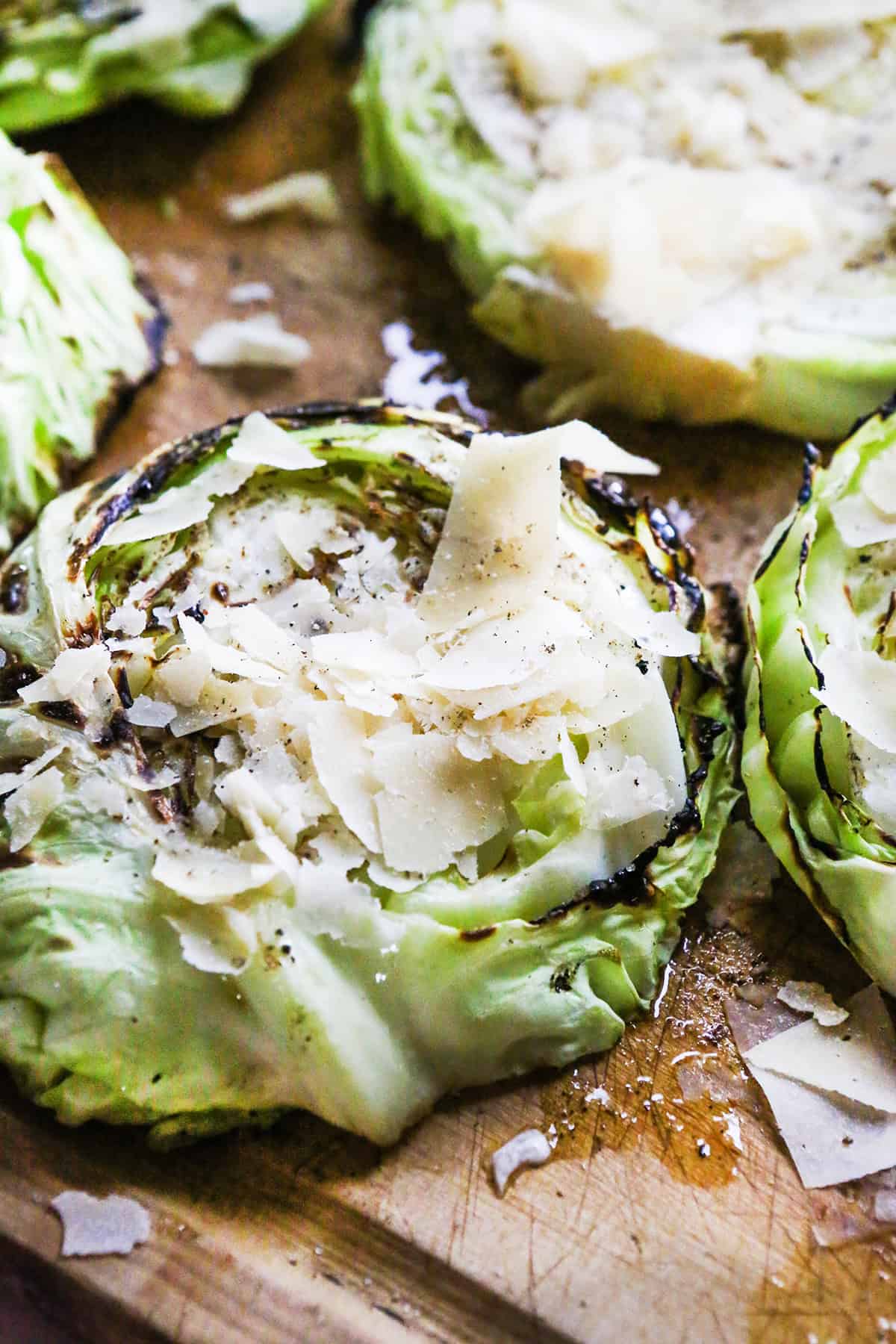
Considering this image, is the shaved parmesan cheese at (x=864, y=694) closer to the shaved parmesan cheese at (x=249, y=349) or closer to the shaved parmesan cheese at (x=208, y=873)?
the shaved parmesan cheese at (x=208, y=873)

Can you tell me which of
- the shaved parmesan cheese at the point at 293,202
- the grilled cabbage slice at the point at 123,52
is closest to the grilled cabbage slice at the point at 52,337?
the shaved parmesan cheese at the point at 293,202

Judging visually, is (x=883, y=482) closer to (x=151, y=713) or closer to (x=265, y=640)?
(x=265, y=640)

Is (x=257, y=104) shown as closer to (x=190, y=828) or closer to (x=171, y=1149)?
(x=190, y=828)

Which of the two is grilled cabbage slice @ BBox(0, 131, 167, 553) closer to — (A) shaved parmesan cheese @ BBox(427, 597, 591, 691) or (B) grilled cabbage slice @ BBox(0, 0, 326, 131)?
(B) grilled cabbage slice @ BBox(0, 0, 326, 131)

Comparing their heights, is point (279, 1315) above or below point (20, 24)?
below

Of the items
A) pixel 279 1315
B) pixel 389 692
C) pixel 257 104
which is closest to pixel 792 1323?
pixel 279 1315

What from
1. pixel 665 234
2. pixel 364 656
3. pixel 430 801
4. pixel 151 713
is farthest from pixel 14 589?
pixel 665 234
